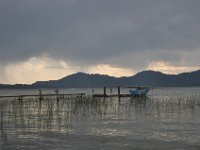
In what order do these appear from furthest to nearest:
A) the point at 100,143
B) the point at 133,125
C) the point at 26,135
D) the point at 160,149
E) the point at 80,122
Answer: the point at 80,122
the point at 133,125
the point at 26,135
the point at 100,143
the point at 160,149

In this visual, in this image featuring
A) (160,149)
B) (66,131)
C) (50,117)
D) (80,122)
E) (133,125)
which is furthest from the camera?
(50,117)

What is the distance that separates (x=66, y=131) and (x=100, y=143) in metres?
5.95

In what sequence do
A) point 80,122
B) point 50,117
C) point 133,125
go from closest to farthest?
point 133,125, point 80,122, point 50,117

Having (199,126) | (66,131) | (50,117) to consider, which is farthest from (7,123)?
(199,126)

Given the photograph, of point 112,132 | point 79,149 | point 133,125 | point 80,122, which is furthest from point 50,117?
point 79,149

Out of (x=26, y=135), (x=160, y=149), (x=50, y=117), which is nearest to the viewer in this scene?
(x=160, y=149)

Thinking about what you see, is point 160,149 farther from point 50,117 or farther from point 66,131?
point 50,117

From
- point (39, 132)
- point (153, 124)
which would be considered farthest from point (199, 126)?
point (39, 132)

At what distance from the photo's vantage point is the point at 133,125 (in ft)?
99.9

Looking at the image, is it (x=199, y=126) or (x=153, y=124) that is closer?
(x=199, y=126)

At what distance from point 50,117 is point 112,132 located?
11229 millimetres

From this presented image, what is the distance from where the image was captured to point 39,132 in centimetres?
2645

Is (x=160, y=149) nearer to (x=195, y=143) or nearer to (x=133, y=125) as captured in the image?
(x=195, y=143)

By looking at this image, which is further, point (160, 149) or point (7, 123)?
point (7, 123)
